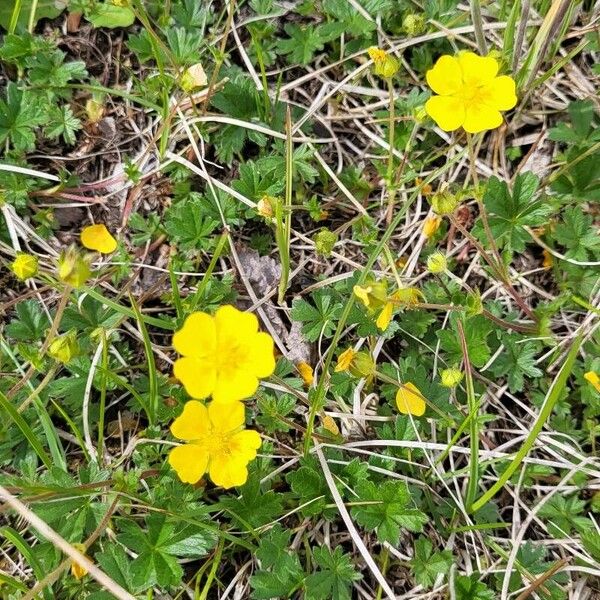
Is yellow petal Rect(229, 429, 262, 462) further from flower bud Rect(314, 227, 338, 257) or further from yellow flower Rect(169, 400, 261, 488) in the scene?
flower bud Rect(314, 227, 338, 257)

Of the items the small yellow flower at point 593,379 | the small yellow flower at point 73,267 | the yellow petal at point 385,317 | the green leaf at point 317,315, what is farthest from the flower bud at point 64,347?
the small yellow flower at point 593,379

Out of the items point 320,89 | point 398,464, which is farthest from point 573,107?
point 398,464

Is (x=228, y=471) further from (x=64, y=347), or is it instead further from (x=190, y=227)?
(x=190, y=227)

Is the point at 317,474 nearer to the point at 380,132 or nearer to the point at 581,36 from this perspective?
the point at 380,132

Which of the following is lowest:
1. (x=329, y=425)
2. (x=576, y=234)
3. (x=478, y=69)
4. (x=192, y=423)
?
(x=329, y=425)

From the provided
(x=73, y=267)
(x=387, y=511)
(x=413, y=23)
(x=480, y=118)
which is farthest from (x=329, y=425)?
(x=413, y=23)

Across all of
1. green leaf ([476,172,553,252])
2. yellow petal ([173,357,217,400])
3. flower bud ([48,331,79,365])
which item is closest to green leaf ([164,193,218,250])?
flower bud ([48,331,79,365])
